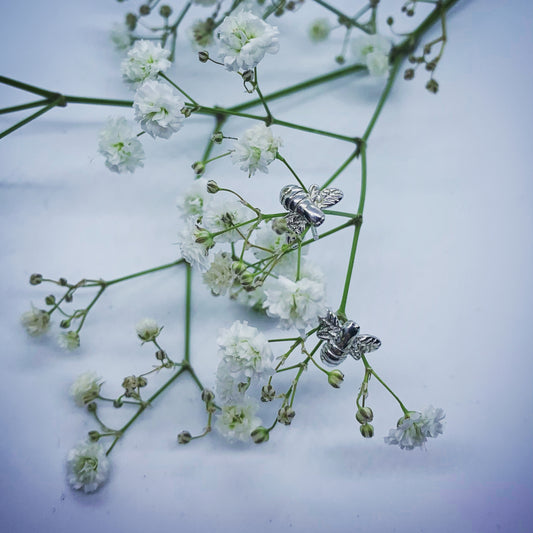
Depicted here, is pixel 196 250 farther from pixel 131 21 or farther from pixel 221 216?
pixel 131 21

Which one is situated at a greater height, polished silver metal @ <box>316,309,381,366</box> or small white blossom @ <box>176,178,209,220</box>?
small white blossom @ <box>176,178,209,220</box>

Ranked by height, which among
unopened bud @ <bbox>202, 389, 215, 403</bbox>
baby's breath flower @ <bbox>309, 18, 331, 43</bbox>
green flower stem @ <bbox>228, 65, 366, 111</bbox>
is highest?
baby's breath flower @ <bbox>309, 18, 331, 43</bbox>

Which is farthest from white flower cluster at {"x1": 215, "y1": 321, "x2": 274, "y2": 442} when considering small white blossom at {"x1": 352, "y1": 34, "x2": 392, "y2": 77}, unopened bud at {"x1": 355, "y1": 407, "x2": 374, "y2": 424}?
small white blossom at {"x1": 352, "y1": 34, "x2": 392, "y2": 77}

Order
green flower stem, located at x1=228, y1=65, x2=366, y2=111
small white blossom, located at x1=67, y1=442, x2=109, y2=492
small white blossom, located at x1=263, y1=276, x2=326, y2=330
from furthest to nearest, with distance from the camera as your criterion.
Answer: green flower stem, located at x1=228, y1=65, x2=366, y2=111 → small white blossom, located at x1=67, y1=442, x2=109, y2=492 → small white blossom, located at x1=263, y1=276, x2=326, y2=330

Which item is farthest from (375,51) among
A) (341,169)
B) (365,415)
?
(365,415)

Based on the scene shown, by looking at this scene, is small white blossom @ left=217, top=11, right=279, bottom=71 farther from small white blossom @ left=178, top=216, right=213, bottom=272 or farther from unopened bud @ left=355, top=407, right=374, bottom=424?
unopened bud @ left=355, top=407, right=374, bottom=424

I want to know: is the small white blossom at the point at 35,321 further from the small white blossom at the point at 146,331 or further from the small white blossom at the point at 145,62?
the small white blossom at the point at 145,62
